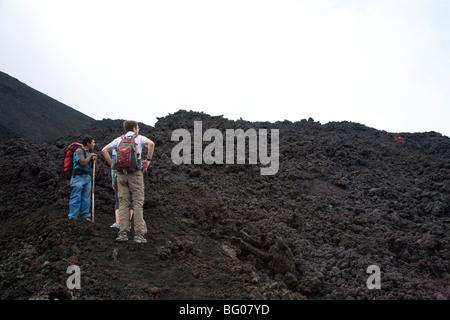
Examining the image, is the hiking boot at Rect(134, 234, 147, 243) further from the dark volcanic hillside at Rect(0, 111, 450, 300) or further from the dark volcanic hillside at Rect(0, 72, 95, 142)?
the dark volcanic hillside at Rect(0, 72, 95, 142)

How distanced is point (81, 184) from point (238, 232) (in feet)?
8.70

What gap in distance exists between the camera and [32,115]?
78.0ft

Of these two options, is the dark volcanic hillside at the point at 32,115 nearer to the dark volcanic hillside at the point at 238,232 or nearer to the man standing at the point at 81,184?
the dark volcanic hillside at the point at 238,232

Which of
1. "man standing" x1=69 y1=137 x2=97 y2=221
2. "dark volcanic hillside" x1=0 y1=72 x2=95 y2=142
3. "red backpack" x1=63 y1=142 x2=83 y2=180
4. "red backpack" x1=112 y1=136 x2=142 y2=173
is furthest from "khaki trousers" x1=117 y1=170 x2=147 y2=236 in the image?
"dark volcanic hillside" x1=0 y1=72 x2=95 y2=142

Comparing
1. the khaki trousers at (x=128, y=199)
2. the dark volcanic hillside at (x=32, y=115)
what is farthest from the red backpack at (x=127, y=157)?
the dark volcanic hillside at (x=32, y=115)

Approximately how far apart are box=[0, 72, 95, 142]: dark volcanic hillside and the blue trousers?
1607cm

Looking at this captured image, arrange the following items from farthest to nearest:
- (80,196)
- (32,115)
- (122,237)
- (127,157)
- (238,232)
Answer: (32,115)
(238,232)
(80,196)
(122,237)
(127,157)

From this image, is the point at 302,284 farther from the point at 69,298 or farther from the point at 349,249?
the point at 69,298

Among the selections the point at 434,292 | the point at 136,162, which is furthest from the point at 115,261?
the point at 434,292

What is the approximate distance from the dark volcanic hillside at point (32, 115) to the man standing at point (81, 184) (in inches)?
631

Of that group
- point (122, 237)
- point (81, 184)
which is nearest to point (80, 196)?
point (81, 184)

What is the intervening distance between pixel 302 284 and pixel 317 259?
110 cm

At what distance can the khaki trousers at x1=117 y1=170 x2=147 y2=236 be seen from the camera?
501 centimetres

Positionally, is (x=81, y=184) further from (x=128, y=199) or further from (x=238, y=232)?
(x=238, y=232)
